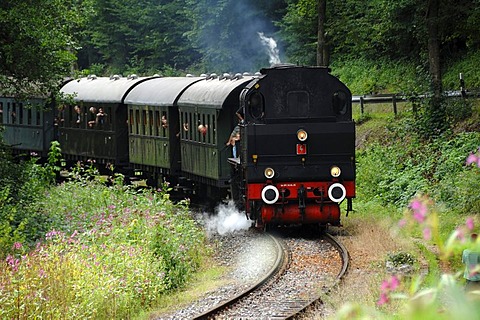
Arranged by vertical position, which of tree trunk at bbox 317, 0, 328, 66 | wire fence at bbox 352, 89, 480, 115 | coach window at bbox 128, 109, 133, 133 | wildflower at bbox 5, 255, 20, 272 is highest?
tree trunk at bbox 317, 0, 328, 66

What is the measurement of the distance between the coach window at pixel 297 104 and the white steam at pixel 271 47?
27086 mm

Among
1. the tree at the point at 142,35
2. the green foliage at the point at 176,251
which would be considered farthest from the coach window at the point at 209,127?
the tree at the point at 142,35

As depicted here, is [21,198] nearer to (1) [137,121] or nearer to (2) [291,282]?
(1) [137,121]

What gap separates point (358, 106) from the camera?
35.3 metres

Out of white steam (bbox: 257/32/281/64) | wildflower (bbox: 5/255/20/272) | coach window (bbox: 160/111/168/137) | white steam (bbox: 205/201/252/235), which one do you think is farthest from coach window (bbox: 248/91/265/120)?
white steam (bbox: 257/32/281/64)

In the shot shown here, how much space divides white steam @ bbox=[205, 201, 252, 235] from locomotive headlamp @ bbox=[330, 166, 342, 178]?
2854mm

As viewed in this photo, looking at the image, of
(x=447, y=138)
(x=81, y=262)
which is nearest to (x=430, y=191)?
(x=447, y=138)

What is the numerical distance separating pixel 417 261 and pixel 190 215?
9408 mm

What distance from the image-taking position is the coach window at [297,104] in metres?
16.4

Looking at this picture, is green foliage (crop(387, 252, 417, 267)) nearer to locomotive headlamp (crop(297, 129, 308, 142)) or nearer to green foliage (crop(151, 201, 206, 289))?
green foliage (crop(151, 201, 206, 289))

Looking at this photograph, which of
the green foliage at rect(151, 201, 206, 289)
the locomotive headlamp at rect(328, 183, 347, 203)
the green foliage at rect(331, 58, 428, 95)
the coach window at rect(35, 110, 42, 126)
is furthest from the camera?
the green foliage at rect(331, 58, 428, 95)

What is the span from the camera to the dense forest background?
752 inches

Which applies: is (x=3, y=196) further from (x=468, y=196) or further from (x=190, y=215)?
(x=468, y=196)

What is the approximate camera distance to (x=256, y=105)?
16.2 m
